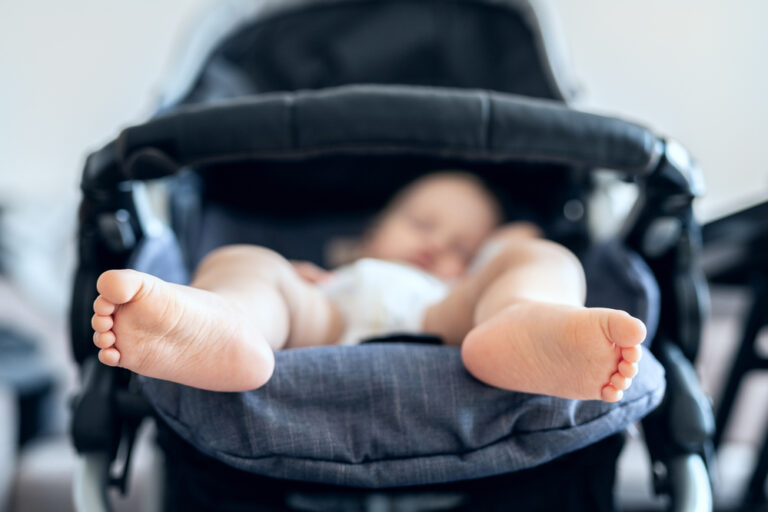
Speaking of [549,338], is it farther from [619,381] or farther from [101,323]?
[101,323]

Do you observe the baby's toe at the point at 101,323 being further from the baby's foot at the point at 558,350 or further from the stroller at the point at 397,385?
the baby's foot at the point at 558,350

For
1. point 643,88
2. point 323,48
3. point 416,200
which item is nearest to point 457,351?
point 416,200

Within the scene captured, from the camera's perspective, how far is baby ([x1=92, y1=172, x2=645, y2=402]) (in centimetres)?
43

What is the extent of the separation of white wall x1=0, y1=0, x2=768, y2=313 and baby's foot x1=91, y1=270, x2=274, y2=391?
1163 millimetres

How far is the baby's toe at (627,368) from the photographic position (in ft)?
1.42

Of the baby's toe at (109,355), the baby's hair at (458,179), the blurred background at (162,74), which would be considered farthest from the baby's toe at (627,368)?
the blurred background at (162,74)

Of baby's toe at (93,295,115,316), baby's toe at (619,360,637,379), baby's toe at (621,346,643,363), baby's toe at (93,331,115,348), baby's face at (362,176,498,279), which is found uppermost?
baby's toe at (93,295,115,316)

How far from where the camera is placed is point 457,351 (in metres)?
0.53

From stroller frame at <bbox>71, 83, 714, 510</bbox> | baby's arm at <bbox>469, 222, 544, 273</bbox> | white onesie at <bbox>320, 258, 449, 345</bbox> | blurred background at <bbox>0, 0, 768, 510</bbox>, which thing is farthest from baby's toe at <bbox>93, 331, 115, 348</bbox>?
blurred background at <bbox>0, 0, 768, 510</bbox>

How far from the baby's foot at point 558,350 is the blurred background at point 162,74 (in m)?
1.12

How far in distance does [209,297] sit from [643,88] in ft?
4.50

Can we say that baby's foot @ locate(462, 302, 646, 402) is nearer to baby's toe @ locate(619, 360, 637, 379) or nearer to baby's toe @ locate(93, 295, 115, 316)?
baby's toe @ locate(619, 360, 637, 379)

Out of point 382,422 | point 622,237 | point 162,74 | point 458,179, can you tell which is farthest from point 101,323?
point 162,74

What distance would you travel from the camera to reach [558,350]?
1.49 feet
